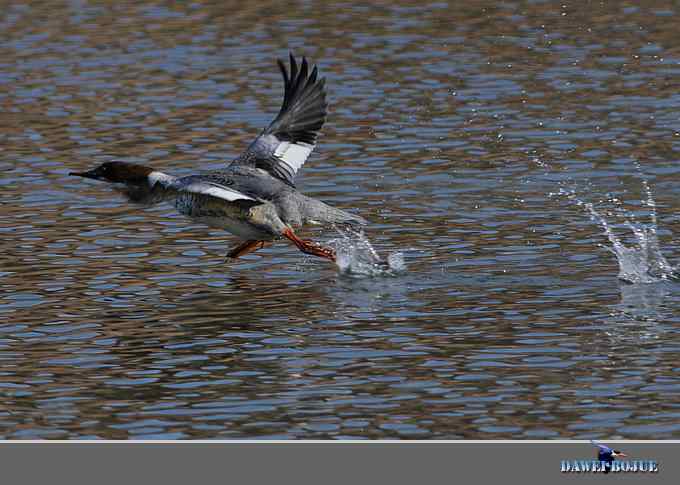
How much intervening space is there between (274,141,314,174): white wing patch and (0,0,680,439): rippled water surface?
2.68 ft

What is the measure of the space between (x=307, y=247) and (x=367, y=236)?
1582mm

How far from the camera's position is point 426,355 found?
10234 millimetres

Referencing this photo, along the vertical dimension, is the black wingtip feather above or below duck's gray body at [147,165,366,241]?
above

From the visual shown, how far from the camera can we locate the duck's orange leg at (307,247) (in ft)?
41.0

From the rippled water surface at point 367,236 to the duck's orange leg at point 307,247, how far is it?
259 millimetres

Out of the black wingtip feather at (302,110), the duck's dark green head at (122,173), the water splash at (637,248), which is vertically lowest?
the water splash at (637,248)

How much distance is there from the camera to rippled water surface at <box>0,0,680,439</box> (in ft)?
30.6

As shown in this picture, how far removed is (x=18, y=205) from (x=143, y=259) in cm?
261

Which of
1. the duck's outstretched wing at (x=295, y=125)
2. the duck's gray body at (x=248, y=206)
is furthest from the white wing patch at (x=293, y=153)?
the duck's gray body at (x=248, y=206)

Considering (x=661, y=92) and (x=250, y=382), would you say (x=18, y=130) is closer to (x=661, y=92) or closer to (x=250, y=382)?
(x=661, y=92)

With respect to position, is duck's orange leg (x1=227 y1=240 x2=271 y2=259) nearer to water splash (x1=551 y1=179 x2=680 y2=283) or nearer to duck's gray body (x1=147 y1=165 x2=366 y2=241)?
duck's gray body (x1=147 y1=165 x2=366 y2=241)

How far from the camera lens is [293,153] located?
1383cm

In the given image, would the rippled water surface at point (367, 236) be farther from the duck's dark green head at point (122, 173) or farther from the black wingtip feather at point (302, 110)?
the black wingtip feather at point (302, 110)
